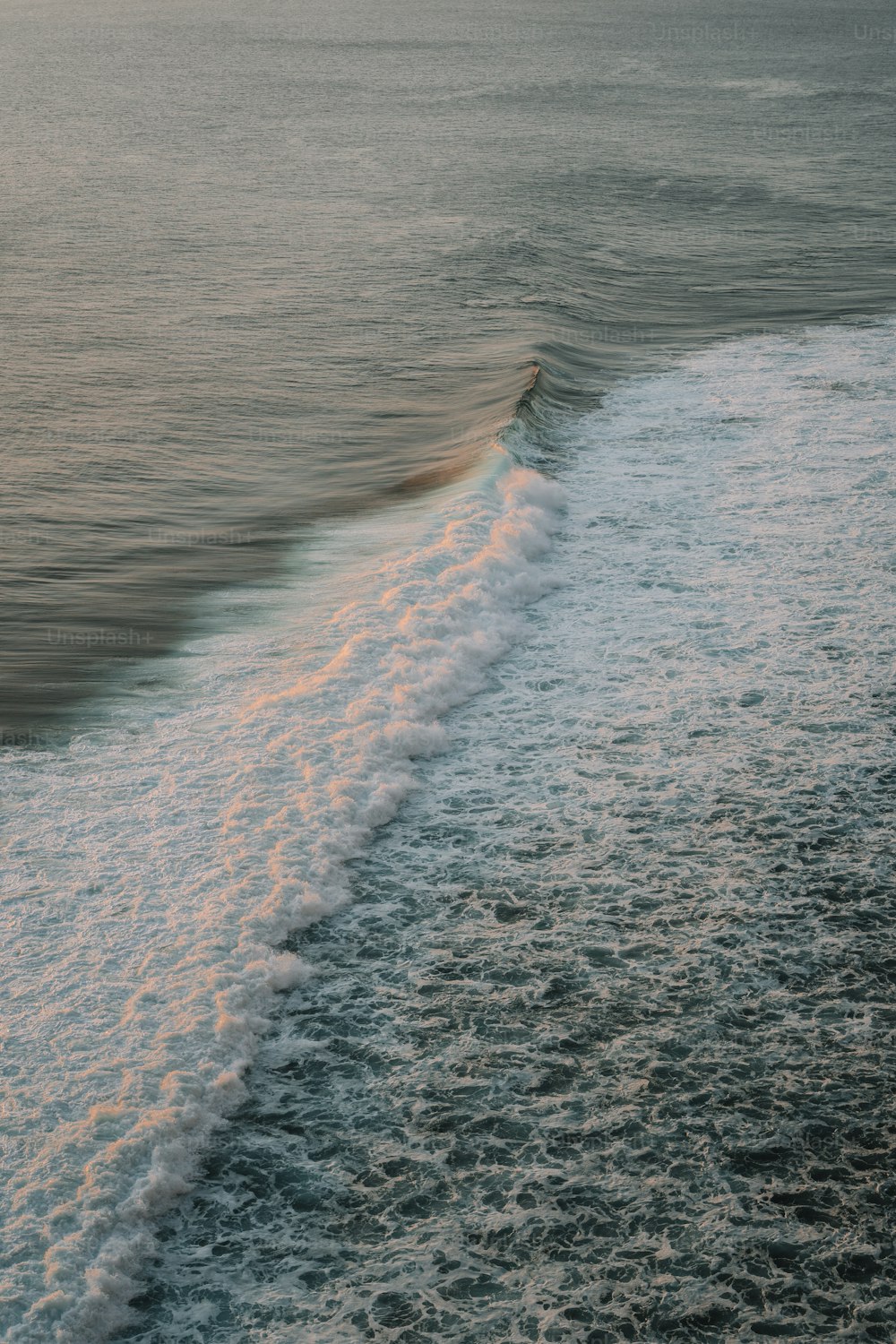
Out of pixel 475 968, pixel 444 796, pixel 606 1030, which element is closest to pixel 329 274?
pixel 444 796

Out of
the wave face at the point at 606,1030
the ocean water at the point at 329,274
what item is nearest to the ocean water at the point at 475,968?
the wave face at the point at 606,1030

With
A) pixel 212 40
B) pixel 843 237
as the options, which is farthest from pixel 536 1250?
pixel 212 40

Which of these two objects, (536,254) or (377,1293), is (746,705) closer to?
(377,1293)

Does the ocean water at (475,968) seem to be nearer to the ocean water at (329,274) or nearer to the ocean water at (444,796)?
the ocean water at (444,796)

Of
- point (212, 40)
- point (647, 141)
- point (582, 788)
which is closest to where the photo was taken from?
point (582, 788)

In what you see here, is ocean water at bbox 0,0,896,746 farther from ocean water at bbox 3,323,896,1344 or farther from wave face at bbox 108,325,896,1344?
wave face at bbox 108,325,896,1344

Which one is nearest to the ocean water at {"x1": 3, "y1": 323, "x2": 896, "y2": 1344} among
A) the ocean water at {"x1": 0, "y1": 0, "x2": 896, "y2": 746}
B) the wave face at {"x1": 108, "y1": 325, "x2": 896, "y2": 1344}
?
the wave face at {"x1": 108, "y1": 325, "x2": 896, "y2": 1344}
